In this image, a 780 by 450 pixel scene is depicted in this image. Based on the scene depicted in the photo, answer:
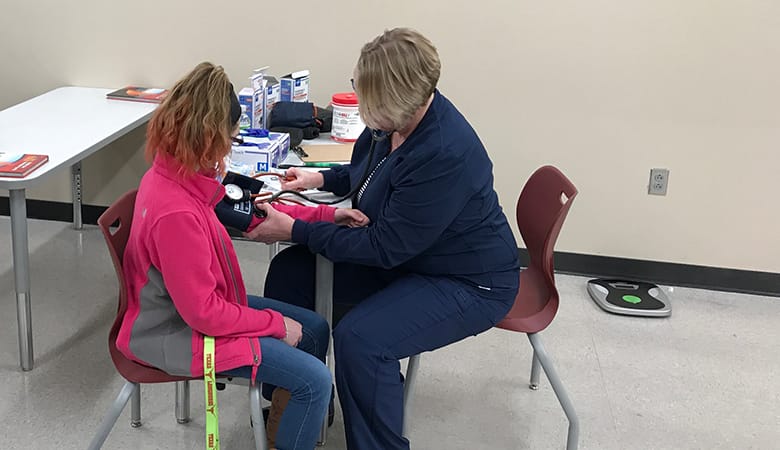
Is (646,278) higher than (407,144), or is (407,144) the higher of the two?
(407,144)

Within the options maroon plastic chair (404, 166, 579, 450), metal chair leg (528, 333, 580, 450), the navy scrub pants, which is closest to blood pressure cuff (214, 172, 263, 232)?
the navy scrub pants

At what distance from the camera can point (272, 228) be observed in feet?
6.97

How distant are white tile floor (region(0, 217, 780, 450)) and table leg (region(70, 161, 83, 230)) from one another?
0.25m

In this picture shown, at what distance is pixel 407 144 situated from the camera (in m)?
2.10

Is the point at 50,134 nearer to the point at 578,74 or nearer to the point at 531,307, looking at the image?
the point at 531,307

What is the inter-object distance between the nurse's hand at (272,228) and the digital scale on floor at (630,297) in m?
1.60

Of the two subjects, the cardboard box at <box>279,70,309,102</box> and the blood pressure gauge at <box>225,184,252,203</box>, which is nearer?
the blood pressure gauge at <box>225,184,252,203</box>

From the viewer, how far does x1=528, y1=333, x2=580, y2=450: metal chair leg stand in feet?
7.56

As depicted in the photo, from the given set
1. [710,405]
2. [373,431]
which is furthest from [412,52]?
[710,405]

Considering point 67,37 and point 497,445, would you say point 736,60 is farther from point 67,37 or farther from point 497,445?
point 67,37

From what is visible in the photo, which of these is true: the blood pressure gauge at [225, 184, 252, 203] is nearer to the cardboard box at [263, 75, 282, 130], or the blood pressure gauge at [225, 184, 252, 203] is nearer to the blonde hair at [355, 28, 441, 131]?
the blonde hair at [355, 28, 441, 131]

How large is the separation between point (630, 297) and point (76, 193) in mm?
2255

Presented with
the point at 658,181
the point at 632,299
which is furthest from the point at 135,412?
the point at 658,181

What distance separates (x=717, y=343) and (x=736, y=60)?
1.05 m
